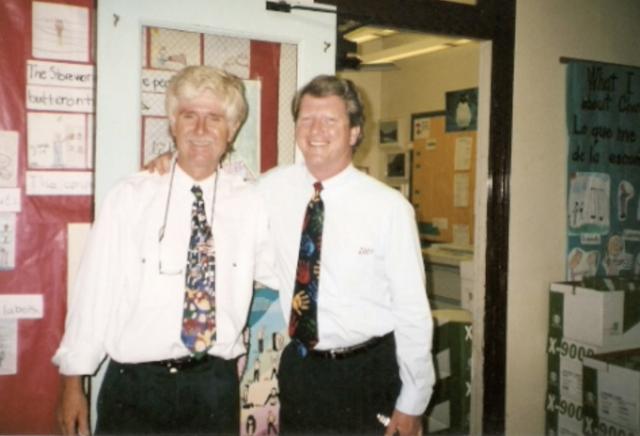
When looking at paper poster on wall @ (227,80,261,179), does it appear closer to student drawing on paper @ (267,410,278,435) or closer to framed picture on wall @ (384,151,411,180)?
student drawing on paper @ (267,410,278,435)

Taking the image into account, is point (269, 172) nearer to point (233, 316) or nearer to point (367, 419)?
point (233, 316)

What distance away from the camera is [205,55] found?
202 centimetres

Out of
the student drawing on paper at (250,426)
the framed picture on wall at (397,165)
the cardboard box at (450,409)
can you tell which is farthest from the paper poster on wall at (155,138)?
the framed picture on wall at (397,165)

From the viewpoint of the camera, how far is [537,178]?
2.80 metres

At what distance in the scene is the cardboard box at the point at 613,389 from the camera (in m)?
2.45

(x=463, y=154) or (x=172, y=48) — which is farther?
(x=463, y=154)

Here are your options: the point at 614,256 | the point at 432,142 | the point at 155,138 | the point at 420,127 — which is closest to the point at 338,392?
the point at 155,138

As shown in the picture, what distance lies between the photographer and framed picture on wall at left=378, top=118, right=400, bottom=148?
5.23 meters

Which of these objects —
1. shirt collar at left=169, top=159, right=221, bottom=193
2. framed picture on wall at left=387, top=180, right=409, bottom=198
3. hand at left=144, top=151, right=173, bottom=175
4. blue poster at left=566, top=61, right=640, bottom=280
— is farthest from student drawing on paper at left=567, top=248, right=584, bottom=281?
framed picture on wall at left=387, top=180, right=409, bottom=198

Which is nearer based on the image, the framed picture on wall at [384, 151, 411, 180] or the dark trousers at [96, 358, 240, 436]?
the dark trousers at [96, 358, 240, 436]

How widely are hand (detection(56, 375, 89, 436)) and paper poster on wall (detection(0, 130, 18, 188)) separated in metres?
0.72

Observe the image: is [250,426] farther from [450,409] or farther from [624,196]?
[624,196]

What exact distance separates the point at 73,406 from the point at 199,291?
507 mm

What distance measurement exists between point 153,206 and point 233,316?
17.0 inches
